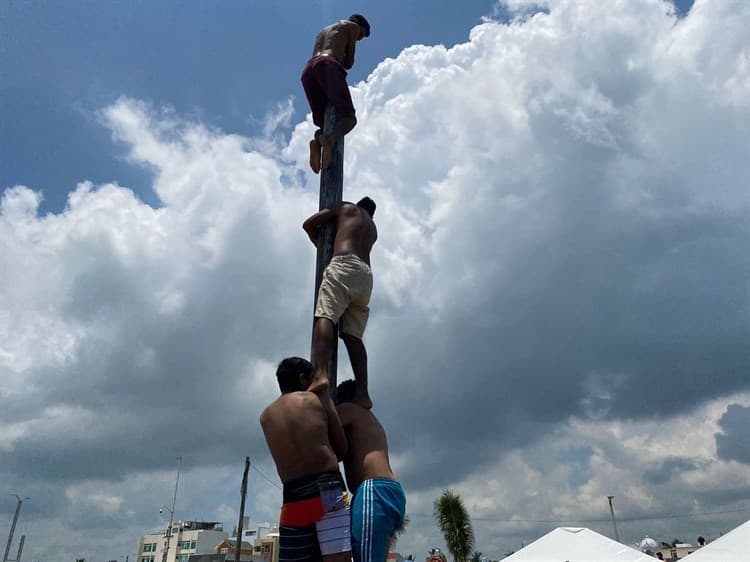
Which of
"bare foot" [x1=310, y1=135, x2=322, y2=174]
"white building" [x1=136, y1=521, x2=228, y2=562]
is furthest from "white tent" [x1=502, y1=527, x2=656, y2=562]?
"white building" [x1=136, y1=521, x2=228, y2=562]

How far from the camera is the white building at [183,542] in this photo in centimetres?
6694

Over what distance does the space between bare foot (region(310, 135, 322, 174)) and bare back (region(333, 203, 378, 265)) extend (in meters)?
0.78

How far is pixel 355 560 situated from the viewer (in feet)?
11.4

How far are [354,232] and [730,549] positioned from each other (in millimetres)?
9900

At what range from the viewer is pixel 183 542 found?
68250 mm

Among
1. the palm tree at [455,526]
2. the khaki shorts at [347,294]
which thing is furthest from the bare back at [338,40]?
the palm tree at [455,526]

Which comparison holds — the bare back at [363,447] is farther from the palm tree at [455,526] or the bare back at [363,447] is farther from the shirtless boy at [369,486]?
the palm tree at [455,526]

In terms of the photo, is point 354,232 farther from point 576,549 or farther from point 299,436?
point 576,549

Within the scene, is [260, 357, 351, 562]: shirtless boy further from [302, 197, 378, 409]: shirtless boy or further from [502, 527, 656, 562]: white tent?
[502, 527, 656, 562]: white tent

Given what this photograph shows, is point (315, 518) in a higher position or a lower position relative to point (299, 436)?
lower

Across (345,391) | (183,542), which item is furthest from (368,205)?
(183,542)

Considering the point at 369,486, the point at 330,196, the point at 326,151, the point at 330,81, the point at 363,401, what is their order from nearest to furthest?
the point at 369,486 → the point at 363,401 → the point at 330,196 → the point at 326,151 → the point at 330,81

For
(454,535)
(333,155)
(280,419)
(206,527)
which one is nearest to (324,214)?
(333,155)

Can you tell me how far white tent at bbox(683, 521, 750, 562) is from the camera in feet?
32.7
